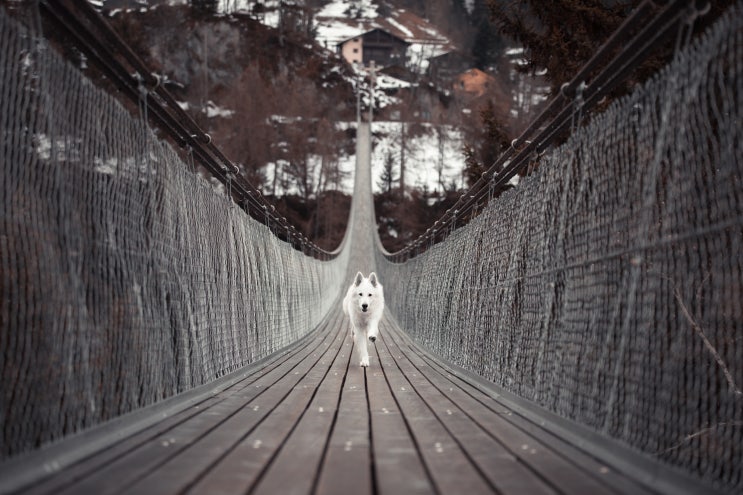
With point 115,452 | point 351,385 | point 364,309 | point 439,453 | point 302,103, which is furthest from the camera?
point 302,103

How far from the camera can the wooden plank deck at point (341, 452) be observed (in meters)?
1.54

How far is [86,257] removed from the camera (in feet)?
6.86

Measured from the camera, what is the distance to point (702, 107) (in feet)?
6.42

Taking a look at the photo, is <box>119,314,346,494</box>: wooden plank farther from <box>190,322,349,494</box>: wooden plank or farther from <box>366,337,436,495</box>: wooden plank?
<box>366,337,436,495</box>: wooden plank

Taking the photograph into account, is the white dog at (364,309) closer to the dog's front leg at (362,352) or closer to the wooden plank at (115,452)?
the dog's front leg at (362,352)

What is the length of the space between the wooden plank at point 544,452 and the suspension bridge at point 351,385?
0.01 meters

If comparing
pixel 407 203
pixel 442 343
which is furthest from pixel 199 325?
pixel 407 203

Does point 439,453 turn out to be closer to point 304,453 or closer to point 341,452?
point 341,452

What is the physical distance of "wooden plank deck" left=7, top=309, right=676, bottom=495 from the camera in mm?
1540

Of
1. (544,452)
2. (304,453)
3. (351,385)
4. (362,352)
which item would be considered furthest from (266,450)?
(362,352)

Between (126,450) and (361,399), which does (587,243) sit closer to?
(361,399)

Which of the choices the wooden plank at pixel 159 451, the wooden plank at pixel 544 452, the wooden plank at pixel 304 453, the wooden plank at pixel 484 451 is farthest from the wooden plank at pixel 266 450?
the wooden plank at pixel 544 452

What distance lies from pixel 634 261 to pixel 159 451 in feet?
4.87

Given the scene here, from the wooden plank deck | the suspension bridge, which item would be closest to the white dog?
the suspension bridge
